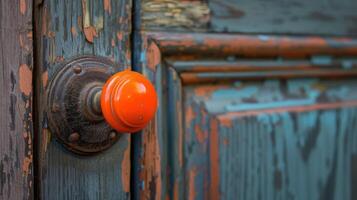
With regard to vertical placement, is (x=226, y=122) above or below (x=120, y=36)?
below

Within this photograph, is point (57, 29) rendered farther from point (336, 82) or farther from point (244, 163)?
point (336, 82)

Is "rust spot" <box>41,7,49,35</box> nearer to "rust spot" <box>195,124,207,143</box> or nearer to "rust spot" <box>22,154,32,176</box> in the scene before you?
"rust spot" <box>22,154,32,176</box>

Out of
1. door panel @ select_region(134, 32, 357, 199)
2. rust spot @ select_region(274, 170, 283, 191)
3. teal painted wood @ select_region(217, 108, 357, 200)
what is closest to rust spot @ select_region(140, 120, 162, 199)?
door panel @ select_region(134, 32, 357, 199)

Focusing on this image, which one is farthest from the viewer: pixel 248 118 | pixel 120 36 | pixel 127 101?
pixel 248 118

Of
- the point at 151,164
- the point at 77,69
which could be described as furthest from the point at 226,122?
the point at 77,69

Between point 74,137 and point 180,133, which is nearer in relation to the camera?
point 74,137

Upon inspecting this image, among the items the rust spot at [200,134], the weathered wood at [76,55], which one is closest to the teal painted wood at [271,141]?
the rust spot at [200,134]

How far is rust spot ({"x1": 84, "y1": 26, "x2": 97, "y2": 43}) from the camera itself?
487 mm

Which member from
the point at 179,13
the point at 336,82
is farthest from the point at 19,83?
the point at 336,82

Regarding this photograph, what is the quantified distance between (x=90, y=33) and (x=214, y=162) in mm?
244

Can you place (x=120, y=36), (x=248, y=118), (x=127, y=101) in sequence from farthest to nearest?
1. (x=248, y=118)
2. (x=120, y=36)
3. (x=127, y=101)

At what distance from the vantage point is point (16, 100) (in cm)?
44

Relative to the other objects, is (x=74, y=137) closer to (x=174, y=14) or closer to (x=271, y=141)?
(x=174, y=14)


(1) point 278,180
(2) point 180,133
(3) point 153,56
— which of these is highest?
(3) point 153,56
